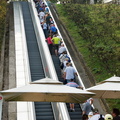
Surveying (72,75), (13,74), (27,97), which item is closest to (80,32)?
(13,74)

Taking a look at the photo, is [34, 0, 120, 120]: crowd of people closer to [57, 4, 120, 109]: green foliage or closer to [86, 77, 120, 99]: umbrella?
[86, 77, 120, 99]: umbrella

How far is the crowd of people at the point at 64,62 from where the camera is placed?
32.8ft

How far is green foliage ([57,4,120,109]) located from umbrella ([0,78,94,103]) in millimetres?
5784

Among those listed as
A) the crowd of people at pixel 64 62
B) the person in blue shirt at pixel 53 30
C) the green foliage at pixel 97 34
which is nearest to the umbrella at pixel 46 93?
the crowd of people at pixel 64 62

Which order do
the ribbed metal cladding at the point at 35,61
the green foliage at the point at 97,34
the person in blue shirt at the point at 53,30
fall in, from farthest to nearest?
1. the person in blue shirt at the point at 53,30
2. the green foliage at the point at 97,34
3. the ribbed metal cladding at the point at 35,61

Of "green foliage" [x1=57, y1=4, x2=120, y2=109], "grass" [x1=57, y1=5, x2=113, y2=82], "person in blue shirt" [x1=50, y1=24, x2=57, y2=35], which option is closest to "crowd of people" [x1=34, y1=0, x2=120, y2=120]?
"person in blue shirt" [x1=50, y1=24, x2=57, y2=35]

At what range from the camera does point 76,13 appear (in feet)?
93.4

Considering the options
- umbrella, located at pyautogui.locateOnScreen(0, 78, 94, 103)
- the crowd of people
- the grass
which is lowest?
the grass

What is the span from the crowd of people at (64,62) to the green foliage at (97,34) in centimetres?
182

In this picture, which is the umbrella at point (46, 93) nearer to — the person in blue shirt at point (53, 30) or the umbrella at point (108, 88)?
the umbrella at point (108, 88)

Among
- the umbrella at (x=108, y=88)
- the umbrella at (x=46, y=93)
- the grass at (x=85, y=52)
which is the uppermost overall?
the umbrella at (x=46, y=93)

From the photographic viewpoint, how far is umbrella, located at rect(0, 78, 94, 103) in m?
8.84

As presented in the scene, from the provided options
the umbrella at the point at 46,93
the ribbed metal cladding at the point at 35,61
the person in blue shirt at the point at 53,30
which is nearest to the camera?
the umbrella at the point at 46,93

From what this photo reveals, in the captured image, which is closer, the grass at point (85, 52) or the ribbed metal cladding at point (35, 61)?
the ribbed metal cladding at point (35, 61)
